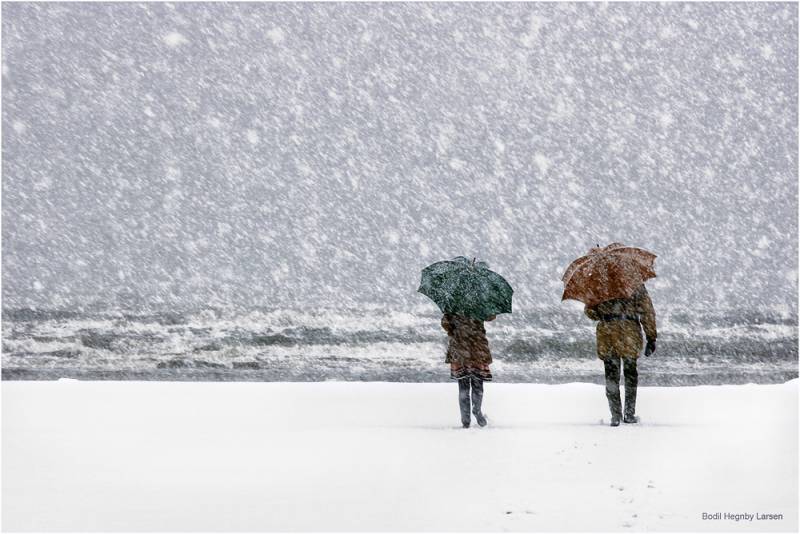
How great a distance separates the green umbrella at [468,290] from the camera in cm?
898

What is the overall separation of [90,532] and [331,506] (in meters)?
1.24

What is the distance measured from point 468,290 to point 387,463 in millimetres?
2052

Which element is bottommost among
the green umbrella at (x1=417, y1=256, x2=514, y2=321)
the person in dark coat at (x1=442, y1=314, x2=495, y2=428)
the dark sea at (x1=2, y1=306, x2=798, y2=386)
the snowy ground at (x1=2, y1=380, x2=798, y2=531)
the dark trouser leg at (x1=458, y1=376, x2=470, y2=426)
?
the snowy ground at (x1=2, y1=380, x2=798, y2=531)

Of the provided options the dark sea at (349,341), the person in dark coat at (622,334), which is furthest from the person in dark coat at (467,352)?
the dark sea at (349,341)

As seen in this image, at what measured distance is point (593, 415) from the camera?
1008 cm

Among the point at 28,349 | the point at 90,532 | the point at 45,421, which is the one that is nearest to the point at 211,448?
the point at 45,421

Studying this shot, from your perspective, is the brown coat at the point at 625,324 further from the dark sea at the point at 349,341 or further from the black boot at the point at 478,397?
the dark sea at the point at 349,341

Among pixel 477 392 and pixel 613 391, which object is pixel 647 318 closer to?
Answer: pixel 613 391

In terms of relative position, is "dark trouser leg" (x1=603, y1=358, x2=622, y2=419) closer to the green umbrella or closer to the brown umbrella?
the brown umbrella

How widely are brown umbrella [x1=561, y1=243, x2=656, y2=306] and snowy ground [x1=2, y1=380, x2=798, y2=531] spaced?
1.05 metres

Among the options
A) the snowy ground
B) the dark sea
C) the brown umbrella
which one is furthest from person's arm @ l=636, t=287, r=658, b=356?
the dark sea

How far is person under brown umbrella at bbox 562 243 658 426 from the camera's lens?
895 cm

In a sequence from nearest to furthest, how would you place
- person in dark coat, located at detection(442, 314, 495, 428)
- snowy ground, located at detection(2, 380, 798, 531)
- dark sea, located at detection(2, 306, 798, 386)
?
snowy ground, located at detection(2, 380, 798, 531), person in dark coat, located at detection(442, 314, 495, 428), dark sea, located at detection(2, 306, 798, 386)

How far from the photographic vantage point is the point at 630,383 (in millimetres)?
9172
